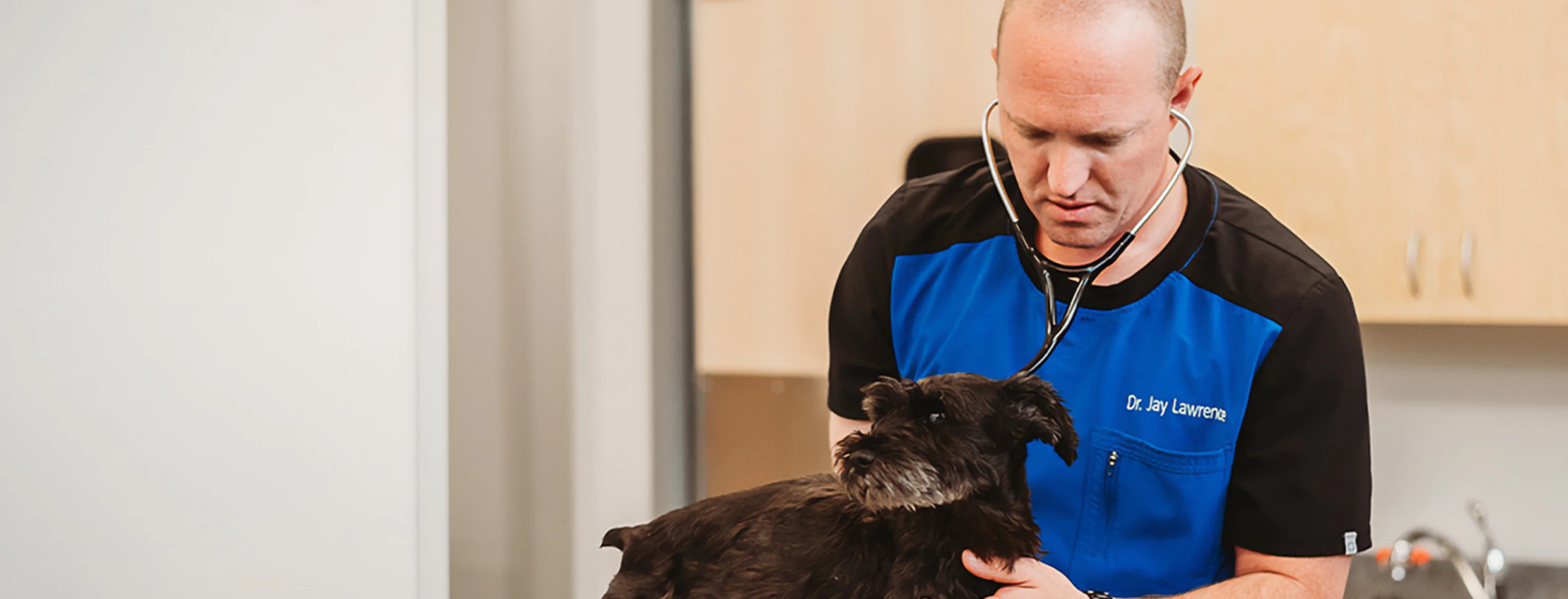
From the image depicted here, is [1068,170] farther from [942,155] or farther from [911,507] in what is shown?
[942,155]

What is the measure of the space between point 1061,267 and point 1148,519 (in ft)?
0.77

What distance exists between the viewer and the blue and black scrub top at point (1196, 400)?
2.81 feet

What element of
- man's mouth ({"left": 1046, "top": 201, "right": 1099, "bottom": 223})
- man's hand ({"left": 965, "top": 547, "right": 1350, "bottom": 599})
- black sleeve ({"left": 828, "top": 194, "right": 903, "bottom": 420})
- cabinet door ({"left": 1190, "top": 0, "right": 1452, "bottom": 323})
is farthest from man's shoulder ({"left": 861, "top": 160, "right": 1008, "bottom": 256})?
cabinet door ({"left": 1190, "top": 0, "right": 1452, "bottom": 323})

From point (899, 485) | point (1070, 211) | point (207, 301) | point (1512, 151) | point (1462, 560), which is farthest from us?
point (1462, 560)

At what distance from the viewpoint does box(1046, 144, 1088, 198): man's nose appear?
0.78 metres

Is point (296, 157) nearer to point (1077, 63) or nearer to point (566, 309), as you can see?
point (566, 309)

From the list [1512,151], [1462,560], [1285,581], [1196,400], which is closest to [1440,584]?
[1462,560]

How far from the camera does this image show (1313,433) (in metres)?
0.86

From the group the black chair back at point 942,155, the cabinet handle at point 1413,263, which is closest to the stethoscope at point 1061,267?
the black chair back at point 942,155

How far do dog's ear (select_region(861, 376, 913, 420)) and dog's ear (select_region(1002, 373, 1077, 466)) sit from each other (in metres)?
0.08

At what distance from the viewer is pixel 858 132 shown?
136 centimetres

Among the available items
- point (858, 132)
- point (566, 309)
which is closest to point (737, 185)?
point (858, 132)

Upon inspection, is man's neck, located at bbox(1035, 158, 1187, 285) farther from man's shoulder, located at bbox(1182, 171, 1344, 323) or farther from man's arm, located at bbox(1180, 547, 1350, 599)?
man's arm, located at bbox(1180, 547, 1350, 599)

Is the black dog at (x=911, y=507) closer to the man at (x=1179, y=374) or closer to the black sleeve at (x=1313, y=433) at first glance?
the man at (x=1179, y=374)
